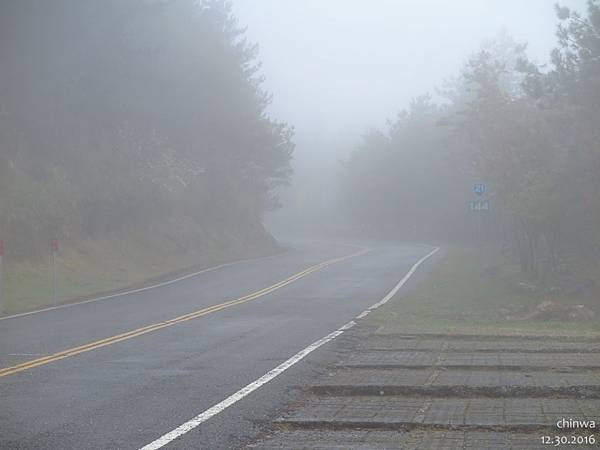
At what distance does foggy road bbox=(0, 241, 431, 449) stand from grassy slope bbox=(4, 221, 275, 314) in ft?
11.1

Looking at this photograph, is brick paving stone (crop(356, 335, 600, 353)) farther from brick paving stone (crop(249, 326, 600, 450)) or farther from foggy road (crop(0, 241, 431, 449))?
foggy road (crop(0, 241, 431, 449))

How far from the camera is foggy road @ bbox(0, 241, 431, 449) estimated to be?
8.08 metres

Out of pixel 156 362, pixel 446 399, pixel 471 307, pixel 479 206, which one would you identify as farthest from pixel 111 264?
pixel 446 399

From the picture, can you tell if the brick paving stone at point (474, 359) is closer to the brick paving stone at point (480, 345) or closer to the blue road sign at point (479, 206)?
the brick paving stone at point (480, 345)

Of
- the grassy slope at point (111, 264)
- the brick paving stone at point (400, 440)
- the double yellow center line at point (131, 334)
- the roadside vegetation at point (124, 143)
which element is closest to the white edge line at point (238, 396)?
the brick paving stone at point (400, 440)

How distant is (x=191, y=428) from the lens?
8.01 m

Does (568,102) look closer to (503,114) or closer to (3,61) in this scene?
(503,114)

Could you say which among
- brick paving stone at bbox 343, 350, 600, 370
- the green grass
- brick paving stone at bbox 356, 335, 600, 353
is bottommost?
the green grass

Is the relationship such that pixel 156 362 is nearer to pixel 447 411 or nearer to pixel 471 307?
pixel 447 411

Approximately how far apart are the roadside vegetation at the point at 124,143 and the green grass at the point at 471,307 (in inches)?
415

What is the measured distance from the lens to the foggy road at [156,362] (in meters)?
8.08

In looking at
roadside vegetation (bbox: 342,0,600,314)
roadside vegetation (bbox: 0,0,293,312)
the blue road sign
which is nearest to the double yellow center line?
roadside vegetation (bbox: 0,0,293,312)

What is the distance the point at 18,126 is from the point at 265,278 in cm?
1279

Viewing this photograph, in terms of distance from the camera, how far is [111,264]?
35.0 metres
